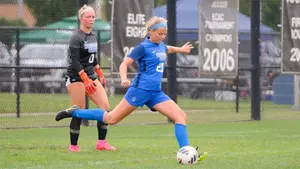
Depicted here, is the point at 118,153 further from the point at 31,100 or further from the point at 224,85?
the point at 224,85

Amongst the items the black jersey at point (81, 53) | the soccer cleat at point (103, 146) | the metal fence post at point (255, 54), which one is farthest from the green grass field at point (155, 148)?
the metal fence post at point (255, 54)

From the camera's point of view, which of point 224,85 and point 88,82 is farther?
point 224,85

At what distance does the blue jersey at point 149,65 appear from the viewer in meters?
10.1

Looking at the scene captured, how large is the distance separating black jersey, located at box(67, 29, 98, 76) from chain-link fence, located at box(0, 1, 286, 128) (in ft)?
15.9

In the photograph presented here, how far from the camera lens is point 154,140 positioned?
13445mm

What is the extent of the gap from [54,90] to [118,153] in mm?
10503

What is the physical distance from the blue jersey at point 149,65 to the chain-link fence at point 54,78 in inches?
249

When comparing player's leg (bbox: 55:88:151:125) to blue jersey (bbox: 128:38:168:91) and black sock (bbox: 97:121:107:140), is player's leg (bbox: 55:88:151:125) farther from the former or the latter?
black sock (bbox: 97:121:107:140)

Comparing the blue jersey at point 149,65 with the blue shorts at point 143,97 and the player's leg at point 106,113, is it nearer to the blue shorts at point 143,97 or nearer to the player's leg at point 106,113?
the blue shorts at point 143,97

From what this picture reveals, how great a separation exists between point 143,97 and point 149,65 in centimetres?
41

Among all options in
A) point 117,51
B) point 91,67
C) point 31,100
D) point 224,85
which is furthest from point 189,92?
point 91,67

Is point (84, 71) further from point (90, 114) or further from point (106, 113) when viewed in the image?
point (106, 113)

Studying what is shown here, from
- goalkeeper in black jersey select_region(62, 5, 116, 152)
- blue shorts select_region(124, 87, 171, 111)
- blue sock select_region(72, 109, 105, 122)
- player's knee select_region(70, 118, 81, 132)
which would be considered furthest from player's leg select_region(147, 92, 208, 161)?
player's knee select_region(70, 118, 81, 132)

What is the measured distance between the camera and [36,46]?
909 inches
